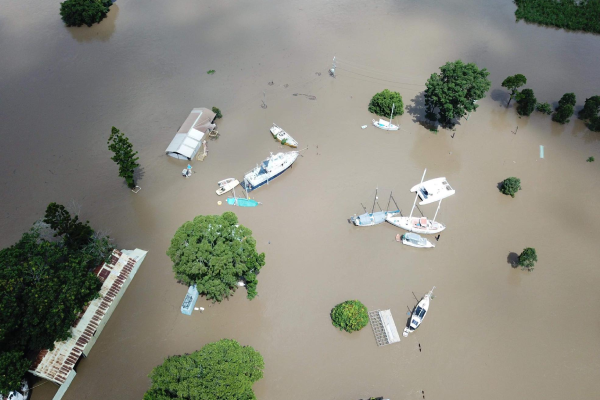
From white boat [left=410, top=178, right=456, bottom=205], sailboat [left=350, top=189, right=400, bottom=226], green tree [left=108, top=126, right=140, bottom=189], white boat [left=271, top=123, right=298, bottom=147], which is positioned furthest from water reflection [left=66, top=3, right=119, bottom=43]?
white boat [left=410, top=178, right=456, bottom=205]

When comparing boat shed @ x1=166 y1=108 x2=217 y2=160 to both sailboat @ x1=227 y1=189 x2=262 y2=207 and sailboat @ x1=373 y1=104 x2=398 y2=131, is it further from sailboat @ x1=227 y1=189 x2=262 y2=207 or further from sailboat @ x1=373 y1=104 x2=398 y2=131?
sailboat @ x1=373 y1=104 x2=398 y2=131

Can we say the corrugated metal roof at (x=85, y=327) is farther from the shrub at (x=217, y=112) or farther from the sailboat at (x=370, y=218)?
the shrub at (x=217, y=112)

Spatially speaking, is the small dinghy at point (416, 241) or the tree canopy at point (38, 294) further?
the small dinghy at point (416, 241)

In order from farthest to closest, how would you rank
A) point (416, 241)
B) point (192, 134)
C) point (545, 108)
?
1. point (545, 108)
2. point (192, 134)
3. point (416, 241)

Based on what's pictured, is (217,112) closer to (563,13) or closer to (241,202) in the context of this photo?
(241,202)

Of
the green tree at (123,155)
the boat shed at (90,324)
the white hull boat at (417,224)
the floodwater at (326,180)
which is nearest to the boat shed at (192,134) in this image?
the floodwater at (326,180)

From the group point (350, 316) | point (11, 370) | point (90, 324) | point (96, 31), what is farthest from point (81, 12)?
point (350, 316)

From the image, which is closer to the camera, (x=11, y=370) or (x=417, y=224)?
(x=11, y=370)
